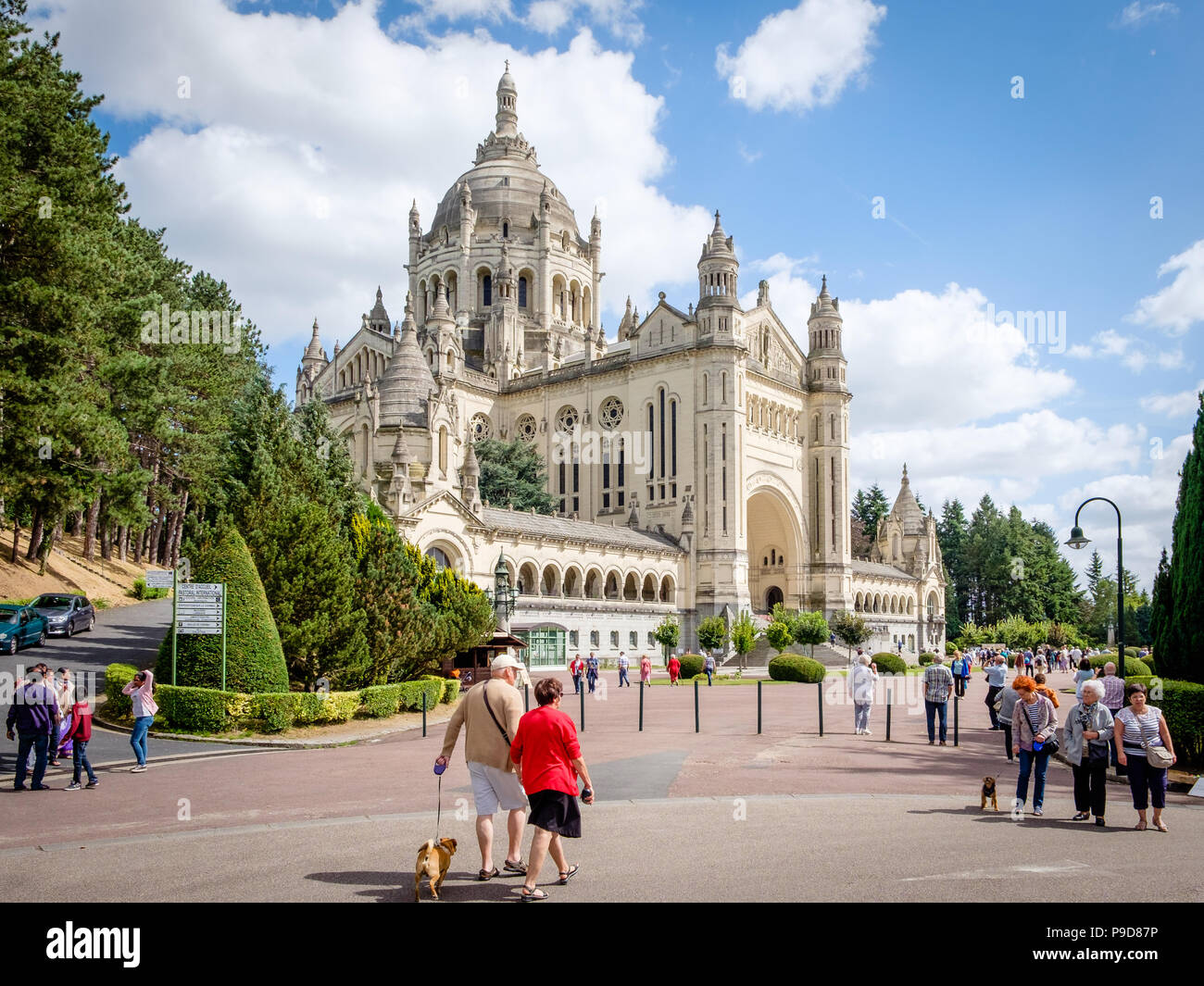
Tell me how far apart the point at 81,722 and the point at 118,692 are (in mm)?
7427

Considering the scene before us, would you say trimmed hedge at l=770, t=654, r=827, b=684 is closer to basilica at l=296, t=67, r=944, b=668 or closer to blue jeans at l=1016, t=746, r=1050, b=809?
basilica at l=296, t=67, r=944, b=668

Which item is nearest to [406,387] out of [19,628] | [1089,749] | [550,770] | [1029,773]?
[19,628]

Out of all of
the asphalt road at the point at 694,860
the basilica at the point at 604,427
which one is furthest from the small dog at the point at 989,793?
the basilica at the point at 604,427

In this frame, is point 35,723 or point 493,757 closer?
point 493,757

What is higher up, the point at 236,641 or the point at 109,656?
the point at 236,641

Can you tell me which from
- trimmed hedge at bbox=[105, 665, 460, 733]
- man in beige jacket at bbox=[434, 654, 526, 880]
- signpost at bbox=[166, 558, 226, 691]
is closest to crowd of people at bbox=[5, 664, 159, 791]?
trimmed hedge at bbox=[105, 665, 460, 733]

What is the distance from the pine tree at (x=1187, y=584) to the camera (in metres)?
17.4

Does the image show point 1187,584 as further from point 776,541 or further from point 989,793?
point 776,541

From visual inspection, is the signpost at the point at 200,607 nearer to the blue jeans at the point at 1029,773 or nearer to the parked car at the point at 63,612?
the parked car at the point at 63,612

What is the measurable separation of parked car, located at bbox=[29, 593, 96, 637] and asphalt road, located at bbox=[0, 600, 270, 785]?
0.34 metres

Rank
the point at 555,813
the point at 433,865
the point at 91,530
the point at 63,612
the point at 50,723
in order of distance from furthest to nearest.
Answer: the point at 91,530, the point at 63,612, the point at 50,723, the point at 555,813, the point at 433,865

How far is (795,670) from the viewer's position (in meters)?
42.8

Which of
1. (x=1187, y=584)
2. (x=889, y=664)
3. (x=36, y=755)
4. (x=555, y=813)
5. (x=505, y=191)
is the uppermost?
(x=505, y=191)
